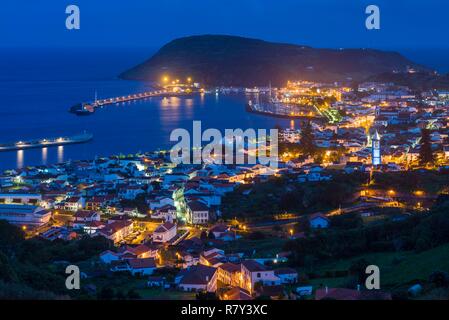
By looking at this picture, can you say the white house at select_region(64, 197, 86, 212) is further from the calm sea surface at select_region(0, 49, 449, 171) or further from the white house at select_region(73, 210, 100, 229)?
the calm sea surface at select_region(0, 49, 449, 171)

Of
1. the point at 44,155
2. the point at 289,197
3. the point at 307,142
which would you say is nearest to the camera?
the point at 289,197

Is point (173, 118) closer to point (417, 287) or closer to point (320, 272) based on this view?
point (320, 272)

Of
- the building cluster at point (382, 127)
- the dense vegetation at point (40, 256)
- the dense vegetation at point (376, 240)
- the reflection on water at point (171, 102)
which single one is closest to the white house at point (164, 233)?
the dense vegetation at point (40, 256)

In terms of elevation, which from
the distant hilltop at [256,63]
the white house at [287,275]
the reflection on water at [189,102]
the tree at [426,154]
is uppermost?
the distant hilltop at [256,63]

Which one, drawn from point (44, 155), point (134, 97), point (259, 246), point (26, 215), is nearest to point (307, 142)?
point (44, 155)

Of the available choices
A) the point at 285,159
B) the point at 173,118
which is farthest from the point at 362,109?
the point at 285,159

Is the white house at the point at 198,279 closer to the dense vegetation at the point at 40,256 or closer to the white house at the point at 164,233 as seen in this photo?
the dense vegetation at the point at 40,256

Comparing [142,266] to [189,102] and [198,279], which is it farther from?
[189,102]

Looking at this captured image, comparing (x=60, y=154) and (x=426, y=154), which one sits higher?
(x=426, y=154)
